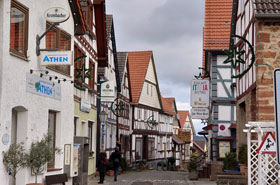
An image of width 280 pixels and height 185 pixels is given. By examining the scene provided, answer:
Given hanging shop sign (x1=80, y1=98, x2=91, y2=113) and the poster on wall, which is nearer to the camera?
hanging shop sign (x1=80, y1=98, x2=91, y2=113)

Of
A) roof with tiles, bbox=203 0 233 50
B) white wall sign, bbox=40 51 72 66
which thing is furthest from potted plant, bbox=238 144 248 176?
roof with tiles, bbox=203 0 233 50

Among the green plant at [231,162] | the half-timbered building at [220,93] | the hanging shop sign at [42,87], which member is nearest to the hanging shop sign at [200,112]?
the half-timbered building at [220,93]

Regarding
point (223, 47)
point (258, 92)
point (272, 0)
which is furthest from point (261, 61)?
point (223, 47)

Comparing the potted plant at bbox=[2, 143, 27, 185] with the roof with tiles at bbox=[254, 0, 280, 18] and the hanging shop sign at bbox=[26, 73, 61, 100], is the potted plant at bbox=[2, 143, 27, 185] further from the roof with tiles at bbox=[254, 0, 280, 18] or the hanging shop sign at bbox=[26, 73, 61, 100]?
the roof with tiles at bbox=[254, 0, 280, 18]

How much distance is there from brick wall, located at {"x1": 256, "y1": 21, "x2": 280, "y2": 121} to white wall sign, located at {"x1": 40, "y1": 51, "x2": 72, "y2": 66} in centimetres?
567

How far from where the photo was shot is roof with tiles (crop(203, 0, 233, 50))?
1028 inches

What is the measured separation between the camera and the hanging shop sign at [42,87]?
12242 mm

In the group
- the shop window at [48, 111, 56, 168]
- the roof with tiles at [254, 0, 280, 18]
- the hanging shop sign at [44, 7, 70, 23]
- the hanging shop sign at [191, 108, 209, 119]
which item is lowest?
the shop window at [48, 111, 56, 168]

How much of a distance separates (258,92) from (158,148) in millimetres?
34913

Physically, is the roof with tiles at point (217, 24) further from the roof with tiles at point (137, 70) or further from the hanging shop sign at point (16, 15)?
the hanging shop sign at point (16, 15)

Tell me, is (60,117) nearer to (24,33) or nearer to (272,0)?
(24,33)

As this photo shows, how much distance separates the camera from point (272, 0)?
15016mm

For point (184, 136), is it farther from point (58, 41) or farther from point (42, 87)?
point (42, 87)

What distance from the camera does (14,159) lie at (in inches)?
428
